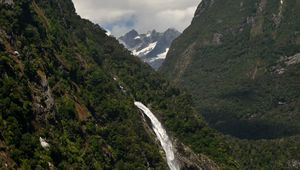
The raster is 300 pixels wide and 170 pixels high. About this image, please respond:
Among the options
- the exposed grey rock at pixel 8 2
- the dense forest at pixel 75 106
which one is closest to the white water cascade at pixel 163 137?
the dense forest at pixel 75 106

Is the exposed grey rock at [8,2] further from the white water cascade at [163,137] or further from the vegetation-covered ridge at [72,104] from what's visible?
the white water cascade at [163,137]

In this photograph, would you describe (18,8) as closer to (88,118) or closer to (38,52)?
(38,52)

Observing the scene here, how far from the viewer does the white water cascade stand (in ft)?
494

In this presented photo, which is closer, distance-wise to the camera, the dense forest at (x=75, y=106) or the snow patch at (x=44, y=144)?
the dense forest at (x=75, y=106)

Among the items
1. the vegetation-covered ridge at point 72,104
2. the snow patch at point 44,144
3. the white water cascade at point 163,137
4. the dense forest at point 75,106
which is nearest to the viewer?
the vegetation-covered ridge at point 72,104

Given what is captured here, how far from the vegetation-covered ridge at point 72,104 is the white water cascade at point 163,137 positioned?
153 inches

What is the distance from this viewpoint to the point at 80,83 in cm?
15300

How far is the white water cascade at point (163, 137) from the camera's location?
494 ft

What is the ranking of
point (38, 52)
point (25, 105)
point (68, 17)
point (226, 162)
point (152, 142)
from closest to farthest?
point (25, 105)
point (38, 52)
point (152, 142)
point (226, 162)
point (68, 17)

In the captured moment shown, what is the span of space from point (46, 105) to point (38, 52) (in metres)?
19.3

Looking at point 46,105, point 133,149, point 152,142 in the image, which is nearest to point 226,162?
point 152,142

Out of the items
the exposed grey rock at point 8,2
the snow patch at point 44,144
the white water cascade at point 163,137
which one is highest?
the exposed grey rock at point 8,2

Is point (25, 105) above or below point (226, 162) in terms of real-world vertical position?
above

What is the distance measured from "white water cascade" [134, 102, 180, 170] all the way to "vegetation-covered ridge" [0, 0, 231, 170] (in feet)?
12.8
